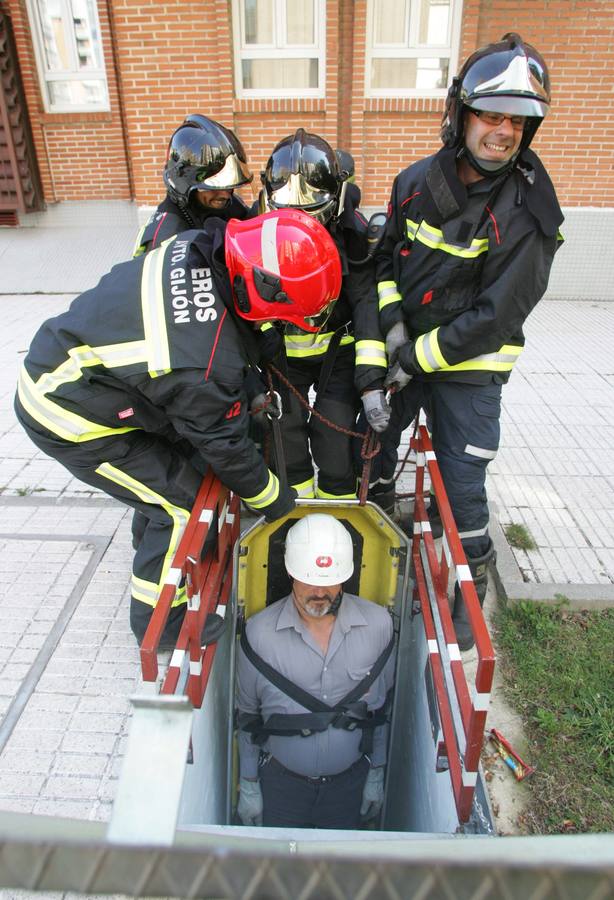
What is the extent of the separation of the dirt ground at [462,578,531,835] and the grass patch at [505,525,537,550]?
0.88 meters

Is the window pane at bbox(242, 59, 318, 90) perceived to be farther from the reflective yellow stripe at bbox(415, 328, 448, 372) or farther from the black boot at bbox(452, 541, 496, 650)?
the black boot at bbox(452, 541, 496, 650)

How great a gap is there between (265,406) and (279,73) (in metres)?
6.46

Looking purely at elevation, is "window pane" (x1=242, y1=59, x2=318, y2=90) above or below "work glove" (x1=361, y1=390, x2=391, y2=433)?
above

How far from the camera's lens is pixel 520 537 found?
3.93 meters

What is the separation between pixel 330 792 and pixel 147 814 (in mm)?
2454

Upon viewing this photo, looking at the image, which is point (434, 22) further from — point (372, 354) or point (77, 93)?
point (372, 354)

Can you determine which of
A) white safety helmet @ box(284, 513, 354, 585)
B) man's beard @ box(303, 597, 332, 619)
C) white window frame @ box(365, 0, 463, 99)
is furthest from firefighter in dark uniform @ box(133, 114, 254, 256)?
white window frame @ box(365, 0, 463, 99)

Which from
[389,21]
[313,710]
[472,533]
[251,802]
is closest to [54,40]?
[389,21]

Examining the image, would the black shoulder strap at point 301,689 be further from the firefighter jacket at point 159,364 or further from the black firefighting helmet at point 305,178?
the black firefighting helmet at point 305,178

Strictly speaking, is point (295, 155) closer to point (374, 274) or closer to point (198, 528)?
point (374, 274)

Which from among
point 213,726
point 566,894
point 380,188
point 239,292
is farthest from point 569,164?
point 566,894

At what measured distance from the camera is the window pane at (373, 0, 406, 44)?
7.46 meters

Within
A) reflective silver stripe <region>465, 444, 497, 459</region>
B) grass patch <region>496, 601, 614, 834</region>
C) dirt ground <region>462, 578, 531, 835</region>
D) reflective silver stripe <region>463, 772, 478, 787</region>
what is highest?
reflective silver stripe <region>465, 444, 497, 459</region>

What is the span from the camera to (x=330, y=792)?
2768 millimetres
